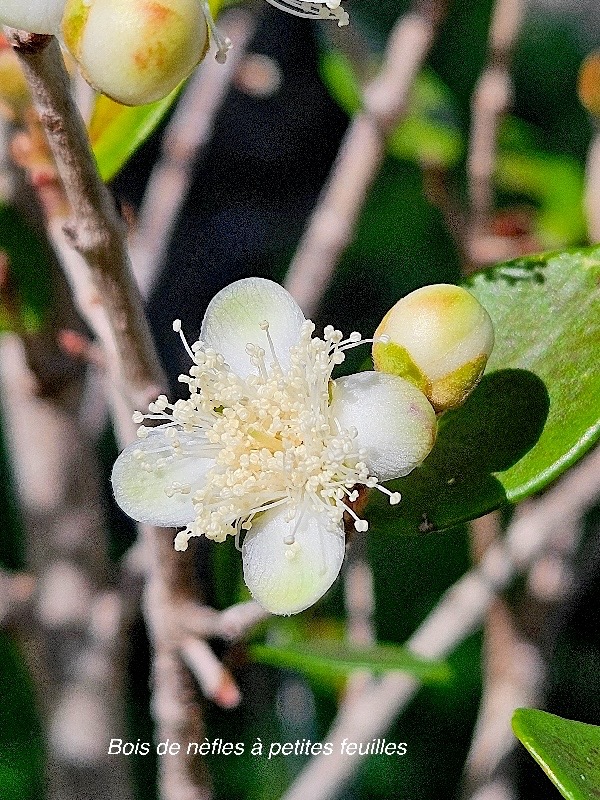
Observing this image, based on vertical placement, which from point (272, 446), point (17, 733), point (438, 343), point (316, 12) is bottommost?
point (17, 733)

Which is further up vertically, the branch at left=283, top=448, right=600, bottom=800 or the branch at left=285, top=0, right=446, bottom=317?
the branch at left=285, top=0, right=446, bottom=317

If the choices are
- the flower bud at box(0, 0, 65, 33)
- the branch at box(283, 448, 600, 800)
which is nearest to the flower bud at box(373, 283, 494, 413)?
the flower bud at box(0, 0, 65, 33)

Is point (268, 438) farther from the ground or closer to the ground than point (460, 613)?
farther from the ground

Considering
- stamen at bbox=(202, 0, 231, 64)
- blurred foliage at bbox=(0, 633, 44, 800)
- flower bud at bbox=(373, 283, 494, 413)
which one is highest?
stamen at bbox=(202, 0, 231, 64)

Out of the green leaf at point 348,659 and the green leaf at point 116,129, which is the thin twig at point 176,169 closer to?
the green leaf at point 116,129

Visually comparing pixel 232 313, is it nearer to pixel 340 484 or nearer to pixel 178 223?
pixel 340 484

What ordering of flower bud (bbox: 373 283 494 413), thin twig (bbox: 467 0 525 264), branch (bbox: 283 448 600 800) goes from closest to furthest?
flower bud (bbox: 373 283 494 413), branch (bbox: 283 448 600 800), thin twig (bbox: 467 0 525 264)

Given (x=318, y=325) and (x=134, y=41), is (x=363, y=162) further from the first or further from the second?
(x=134, y=41)

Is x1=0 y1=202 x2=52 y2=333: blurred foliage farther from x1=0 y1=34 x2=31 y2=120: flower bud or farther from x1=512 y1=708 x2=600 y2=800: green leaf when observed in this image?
x1=512 y1=708 x2=600 y2=800: green leaf

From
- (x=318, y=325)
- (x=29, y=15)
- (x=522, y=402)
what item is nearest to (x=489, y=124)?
(x=318, y=325)
